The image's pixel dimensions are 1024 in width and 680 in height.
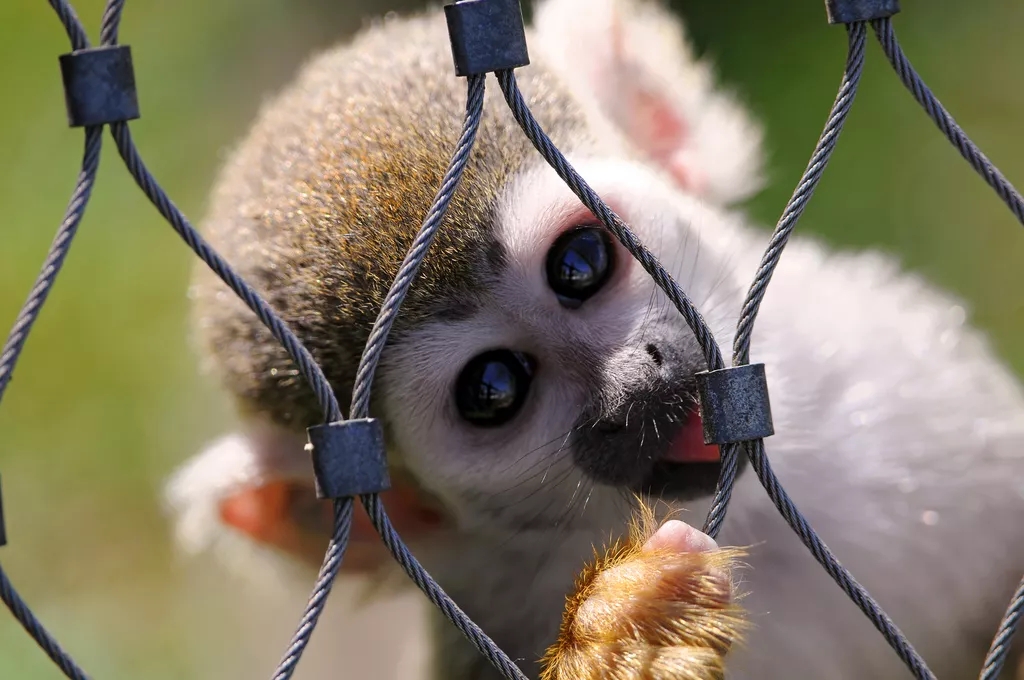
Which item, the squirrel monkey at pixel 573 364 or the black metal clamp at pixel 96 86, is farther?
the squirrel monkey at pixel 573 364

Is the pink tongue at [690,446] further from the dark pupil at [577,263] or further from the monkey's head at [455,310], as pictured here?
the dark pupil at [577,263]

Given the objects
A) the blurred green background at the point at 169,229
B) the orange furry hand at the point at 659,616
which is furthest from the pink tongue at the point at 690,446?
the blurred green background at the point at 169,229

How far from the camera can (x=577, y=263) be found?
63.8 inches

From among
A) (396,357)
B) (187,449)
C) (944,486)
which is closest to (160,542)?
(187,449)

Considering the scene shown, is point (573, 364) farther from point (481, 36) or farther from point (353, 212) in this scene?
point (481, 36)

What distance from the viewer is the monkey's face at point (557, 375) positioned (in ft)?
5.06

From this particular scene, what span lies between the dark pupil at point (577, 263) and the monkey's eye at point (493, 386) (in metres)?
0.12

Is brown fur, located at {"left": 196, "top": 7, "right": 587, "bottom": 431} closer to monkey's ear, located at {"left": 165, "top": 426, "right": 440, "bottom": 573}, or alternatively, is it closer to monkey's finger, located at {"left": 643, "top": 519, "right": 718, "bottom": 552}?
monkey's ear, located at {"left": 165, "top": 426, "right": 440, "bottom": 573}

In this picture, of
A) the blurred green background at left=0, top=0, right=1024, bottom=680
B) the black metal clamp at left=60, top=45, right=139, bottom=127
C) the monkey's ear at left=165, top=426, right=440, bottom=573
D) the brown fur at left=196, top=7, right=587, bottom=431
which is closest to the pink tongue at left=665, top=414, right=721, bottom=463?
the brown fur at left=196, top=7, right=587, bottom=431

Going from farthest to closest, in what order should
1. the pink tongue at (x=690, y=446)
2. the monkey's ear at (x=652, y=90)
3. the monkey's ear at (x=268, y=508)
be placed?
1. the monkey's ear at (x=652, y=90)
2. the monkey's ear at (x=268, y=508)
3. the pink tongue at (x=690, y=446)

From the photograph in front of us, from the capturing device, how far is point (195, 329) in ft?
6.35

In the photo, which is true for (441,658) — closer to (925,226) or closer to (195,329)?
(195,329)

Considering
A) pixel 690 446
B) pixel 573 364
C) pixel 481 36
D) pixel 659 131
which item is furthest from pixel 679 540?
pixel 659 131

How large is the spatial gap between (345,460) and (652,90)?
45.3 inches
